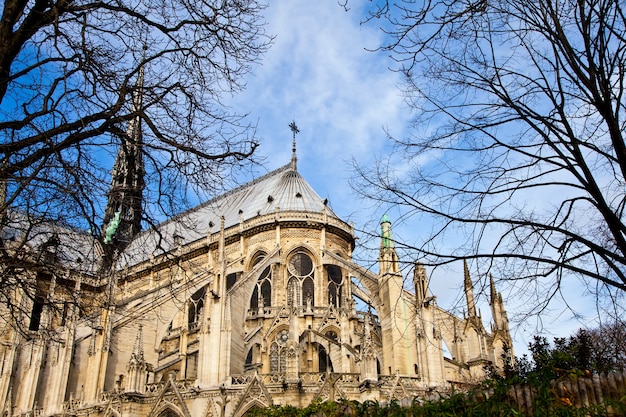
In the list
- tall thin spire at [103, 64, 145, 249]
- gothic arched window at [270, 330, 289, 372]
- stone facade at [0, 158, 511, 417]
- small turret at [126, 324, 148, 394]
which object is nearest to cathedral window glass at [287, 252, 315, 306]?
stone facade at [0, 158, 511, 417]

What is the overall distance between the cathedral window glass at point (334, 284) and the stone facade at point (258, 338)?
0.07m

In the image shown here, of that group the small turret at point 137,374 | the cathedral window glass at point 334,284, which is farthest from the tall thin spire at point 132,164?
the cathedral window glass at point 334,284

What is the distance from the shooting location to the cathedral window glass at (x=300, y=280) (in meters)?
29.2

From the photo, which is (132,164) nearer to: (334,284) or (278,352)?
(278,352)

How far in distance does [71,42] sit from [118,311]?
2223cm

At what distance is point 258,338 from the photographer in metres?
27.0

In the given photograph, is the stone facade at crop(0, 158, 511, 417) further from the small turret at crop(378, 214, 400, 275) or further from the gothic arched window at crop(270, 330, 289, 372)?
the small turret at crop(378, 214, 400, 275)

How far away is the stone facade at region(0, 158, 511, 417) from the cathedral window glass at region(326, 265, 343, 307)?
2.9 inches

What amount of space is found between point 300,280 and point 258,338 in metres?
4.13

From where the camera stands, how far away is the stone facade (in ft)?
70.7

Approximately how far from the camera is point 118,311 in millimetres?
27547

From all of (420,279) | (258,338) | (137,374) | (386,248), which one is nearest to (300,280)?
(258,338)

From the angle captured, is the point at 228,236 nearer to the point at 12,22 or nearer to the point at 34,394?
the point at 34,394

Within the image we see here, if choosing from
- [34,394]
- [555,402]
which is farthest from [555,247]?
[34,394]
